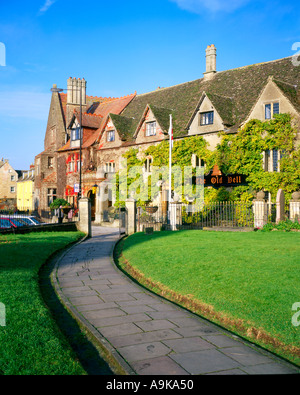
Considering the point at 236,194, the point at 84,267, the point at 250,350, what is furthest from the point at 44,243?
the point at 236,194

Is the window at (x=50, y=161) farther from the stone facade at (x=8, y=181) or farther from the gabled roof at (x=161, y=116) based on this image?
the stone facade at (x=8, y=181)

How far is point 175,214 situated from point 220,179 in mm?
6222

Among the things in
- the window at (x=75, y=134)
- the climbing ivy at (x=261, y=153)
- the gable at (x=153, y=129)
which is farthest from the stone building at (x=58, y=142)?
the climbing ivy at (x=261, y=153)

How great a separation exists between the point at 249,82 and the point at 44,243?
867 inches

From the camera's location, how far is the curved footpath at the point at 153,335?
13.8ft

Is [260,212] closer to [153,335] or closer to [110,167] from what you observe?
[153,335]

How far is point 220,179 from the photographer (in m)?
26.2

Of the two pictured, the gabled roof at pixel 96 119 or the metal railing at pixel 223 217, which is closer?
the metal railing at pixel 223 217

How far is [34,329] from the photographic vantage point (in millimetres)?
5066

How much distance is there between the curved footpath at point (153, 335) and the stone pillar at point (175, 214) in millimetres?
12972

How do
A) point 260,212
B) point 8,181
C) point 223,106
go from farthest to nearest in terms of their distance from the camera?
point 8,181
point 223,106
point 260,212

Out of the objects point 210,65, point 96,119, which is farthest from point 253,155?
point 96,119

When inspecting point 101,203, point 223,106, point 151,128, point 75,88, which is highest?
point 75,88
